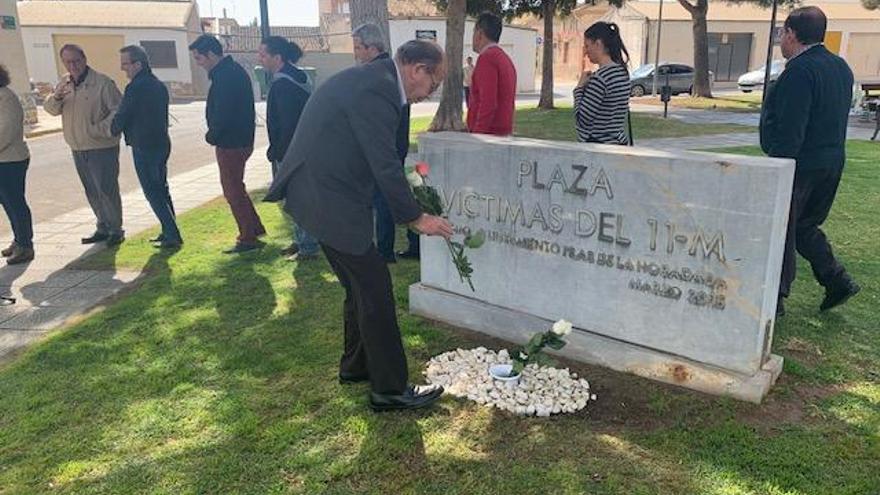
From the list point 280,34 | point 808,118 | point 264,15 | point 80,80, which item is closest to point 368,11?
point 264,15

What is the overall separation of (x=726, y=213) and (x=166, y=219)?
508 centimetres

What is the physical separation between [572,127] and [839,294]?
1264 cm

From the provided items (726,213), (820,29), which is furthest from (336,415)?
(820,29)

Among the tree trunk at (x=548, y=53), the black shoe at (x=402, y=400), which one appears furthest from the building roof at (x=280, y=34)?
the black shoe at (x=402, y=400)

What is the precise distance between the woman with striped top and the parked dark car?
2704cm

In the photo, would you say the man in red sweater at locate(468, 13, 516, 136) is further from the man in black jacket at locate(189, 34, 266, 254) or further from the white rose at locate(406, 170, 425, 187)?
the man in black jacket at locate(189, 34, 266, 254)

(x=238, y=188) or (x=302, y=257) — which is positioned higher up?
(x=238, y=188)

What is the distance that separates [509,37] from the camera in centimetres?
3803

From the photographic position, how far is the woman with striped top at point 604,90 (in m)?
4.21

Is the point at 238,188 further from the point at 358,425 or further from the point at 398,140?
the point at 358,425

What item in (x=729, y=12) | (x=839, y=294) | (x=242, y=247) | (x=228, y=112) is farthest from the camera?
(x=729, y=12)

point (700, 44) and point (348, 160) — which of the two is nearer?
point (348, 160)

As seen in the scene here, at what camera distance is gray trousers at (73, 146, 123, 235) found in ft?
20.9

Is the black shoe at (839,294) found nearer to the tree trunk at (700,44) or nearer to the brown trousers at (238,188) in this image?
the brown trousers at (238,188)
